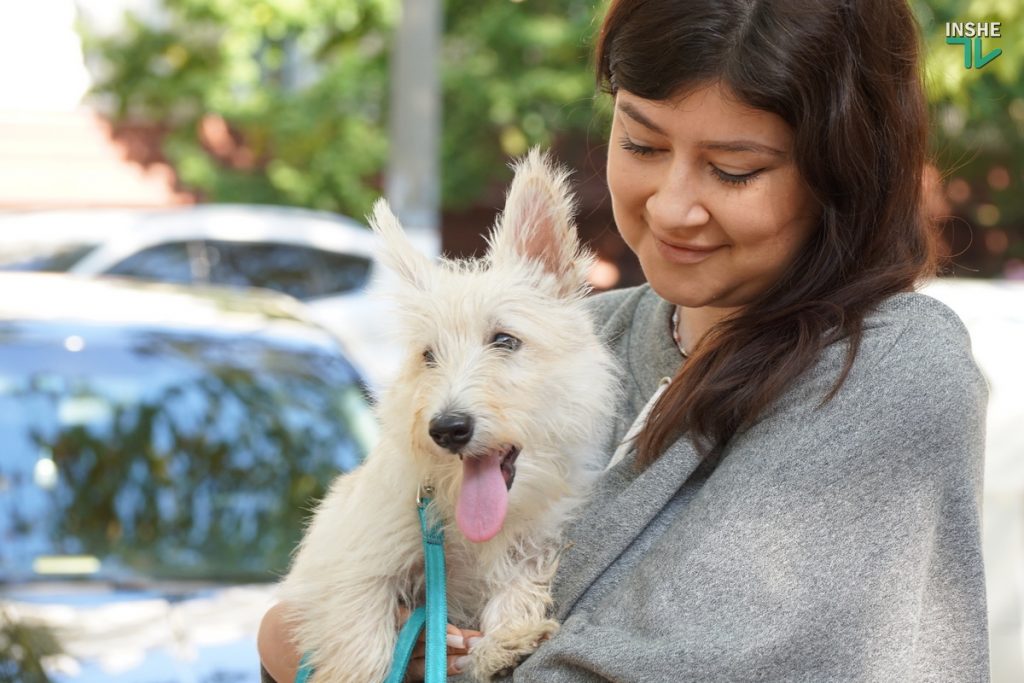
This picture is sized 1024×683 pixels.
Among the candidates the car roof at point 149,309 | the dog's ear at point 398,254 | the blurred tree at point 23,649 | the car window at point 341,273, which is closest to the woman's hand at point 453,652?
the dog's ear at point 398,254

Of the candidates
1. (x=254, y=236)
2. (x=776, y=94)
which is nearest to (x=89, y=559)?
(x=776, y=94)

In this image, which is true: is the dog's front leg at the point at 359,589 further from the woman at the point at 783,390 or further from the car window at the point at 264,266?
the car window at the point at 264,266

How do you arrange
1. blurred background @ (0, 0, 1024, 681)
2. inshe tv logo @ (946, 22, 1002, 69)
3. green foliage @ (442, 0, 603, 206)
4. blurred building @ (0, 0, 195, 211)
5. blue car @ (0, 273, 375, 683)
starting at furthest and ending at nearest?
blurred building @ (0, 0, 195, 211) → green foliage @ (442, 0, 603, 206) → blurred background @ (0, 0, 1024, 681) → inshe tv logo @ (946, 22, 1002, 69) → blue car @ (0, 273, 375, 683)

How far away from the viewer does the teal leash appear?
2322 mm

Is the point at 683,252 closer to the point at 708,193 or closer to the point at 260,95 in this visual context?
the point at 708,193

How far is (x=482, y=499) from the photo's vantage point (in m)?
2.43

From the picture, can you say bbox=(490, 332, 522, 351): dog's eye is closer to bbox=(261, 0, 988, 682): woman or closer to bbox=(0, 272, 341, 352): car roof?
bbox=(261, 0, 988, 682): woman

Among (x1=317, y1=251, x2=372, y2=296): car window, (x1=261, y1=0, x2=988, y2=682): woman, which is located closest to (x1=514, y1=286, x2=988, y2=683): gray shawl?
(x1=261, y1=0, x2=988, y2=682): woman

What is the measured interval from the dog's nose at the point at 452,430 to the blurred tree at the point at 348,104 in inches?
→ 527

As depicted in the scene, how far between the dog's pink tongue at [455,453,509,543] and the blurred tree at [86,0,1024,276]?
13.4 metres

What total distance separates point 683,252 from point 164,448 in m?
2.57

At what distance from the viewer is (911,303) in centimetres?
227

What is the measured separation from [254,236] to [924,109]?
31.6 ft

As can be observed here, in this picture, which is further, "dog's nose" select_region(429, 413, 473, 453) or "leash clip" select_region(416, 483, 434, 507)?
"leash clip" select_region(416, 483, 434, 507)
